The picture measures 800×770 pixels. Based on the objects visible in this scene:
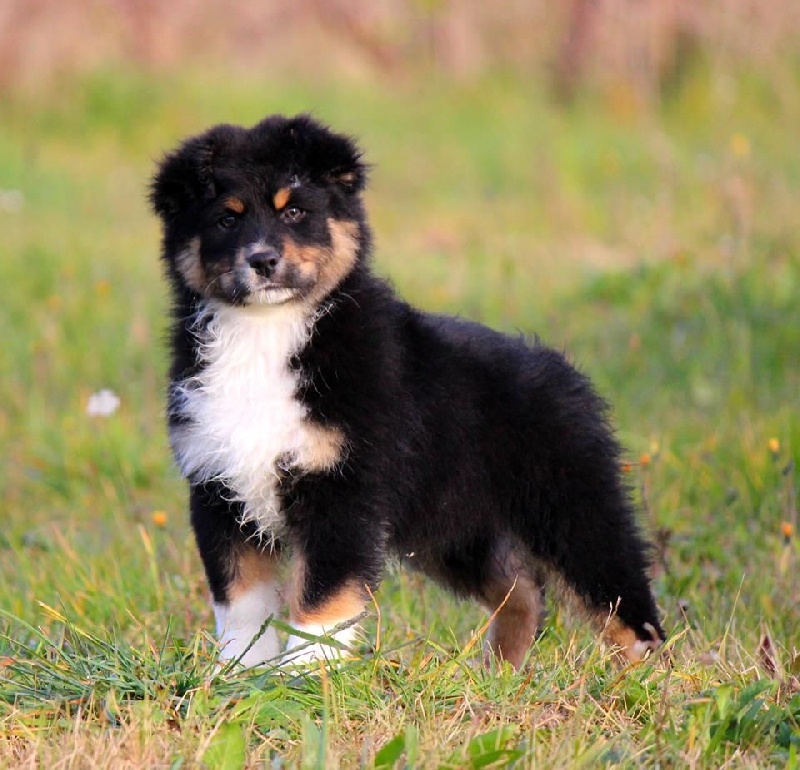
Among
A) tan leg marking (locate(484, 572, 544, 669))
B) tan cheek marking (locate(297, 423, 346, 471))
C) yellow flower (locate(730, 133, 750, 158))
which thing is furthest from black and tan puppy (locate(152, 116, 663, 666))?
yellow flower (locate(730, 133, 750, 158))

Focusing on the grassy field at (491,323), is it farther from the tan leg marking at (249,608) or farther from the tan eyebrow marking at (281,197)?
the tan eyebrow marking at (281,197)

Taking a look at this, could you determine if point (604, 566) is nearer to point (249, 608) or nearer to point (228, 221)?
point (249, 608)

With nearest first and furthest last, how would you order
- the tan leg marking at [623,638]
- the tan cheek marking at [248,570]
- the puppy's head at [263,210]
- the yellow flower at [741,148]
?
the puppy's head at [263,210], the tan cheek marking at [248,570], the tan leg marking at [623,638], the yellow flower at [741,148]

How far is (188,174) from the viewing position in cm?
416

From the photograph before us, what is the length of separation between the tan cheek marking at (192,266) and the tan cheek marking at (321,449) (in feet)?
1.99

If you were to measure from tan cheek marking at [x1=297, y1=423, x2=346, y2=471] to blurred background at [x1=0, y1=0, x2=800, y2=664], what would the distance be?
980 mm

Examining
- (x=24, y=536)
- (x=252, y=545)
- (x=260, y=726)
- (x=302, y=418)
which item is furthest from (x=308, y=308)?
(x=24, y=536)

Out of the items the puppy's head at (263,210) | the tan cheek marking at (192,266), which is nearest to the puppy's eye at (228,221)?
the puppy's head at (263,210)

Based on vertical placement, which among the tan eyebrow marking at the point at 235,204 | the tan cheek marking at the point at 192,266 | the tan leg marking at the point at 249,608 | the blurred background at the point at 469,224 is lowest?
the blurred background at the point at 469,224

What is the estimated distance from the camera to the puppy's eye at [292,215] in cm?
409

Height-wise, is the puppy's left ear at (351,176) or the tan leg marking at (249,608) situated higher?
the puppy's left ear at (351,176)

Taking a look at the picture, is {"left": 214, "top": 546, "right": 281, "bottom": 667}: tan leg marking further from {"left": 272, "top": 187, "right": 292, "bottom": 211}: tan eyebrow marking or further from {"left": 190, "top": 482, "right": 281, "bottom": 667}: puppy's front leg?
{"left": 272, "top": 187, "right": 292, "bottom": 211}: tan eyebrow marking

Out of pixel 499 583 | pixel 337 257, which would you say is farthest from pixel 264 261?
pixel 499 583

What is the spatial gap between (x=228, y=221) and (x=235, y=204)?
7 centimetres
